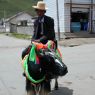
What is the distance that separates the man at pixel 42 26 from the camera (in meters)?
7.26

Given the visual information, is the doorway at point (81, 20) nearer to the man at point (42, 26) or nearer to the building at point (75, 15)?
the building at point (75, 15)

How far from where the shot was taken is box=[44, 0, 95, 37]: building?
2794 cm

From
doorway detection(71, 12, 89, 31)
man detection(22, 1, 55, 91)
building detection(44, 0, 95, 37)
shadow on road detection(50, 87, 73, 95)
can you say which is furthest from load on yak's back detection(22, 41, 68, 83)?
doorway detection(71, 12, 89, 31)

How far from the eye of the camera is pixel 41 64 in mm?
6746

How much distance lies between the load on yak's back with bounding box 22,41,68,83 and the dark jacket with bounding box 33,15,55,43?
52 cm

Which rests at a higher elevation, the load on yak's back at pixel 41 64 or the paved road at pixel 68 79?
the load on yak's back at pixel 41 64

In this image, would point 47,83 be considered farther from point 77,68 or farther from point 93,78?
point 77,68

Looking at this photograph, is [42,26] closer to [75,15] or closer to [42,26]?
[42,26]

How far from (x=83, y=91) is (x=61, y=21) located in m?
20.6

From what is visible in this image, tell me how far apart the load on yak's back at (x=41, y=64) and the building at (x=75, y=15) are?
2118 cm

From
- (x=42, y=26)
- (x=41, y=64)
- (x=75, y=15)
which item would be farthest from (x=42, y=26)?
(x=75, y=15)

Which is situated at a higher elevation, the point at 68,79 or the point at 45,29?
the point at 45,29

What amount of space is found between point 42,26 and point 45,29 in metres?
0.09

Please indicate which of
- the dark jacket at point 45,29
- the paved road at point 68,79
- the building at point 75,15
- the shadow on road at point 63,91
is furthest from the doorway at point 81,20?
the dark jacket at point 45,29
